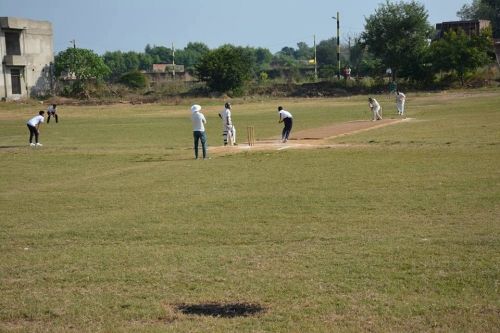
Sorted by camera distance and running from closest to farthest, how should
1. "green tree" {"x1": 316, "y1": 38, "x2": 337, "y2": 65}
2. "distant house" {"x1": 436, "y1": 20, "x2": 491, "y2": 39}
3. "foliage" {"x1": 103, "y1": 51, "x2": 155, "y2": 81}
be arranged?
"distant house" {"x1": 436, "y1": 20, "x2": 491, "y2": 39} → "green tree" {"x1": 316, "y1": 38, "x2": 337, "y2": 65} → "foliage" {"x1": 103, "y1": 51, "x2": 155, "y2": 81}

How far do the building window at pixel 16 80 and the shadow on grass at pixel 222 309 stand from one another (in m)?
79.9

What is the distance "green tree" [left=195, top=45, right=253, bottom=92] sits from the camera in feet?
276

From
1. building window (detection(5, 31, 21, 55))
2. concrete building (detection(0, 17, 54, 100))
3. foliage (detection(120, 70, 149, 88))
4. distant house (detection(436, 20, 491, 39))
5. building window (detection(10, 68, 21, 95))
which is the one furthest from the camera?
foliage (detection(120, 70, 149, 88))

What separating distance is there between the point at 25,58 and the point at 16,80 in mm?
2898

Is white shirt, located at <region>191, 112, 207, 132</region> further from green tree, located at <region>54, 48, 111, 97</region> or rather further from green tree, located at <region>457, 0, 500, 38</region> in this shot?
green tree, located at <region>457, 0, 500, 38</region>

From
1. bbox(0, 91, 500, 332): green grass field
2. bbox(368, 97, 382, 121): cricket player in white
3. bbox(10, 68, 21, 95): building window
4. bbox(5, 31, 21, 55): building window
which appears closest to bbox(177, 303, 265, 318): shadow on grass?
bbox(0, 91, 500, 332): green grass field

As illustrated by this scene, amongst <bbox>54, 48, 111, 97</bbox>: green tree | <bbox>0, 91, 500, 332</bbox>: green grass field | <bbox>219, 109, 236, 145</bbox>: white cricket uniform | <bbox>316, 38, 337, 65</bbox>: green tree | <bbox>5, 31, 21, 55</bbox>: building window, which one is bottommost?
<bbox>0, 91, 500, 332</bbox>: green grass field

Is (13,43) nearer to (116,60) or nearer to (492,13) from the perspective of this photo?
Result: (492,13)

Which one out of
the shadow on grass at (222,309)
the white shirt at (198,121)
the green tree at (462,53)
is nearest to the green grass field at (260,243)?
the shadow on grass at (222,309)

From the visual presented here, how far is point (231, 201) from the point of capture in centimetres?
1471

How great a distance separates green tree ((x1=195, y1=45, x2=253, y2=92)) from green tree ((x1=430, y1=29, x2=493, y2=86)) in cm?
2286

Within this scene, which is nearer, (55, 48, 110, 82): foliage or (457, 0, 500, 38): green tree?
(55, 48, 110, 82): foliage

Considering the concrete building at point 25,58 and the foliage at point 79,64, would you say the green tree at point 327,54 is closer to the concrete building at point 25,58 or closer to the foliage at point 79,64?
the foliage at point 79,64

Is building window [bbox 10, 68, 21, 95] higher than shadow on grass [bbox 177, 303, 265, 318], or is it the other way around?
building window [bbox 10, 68, 21, 95]
